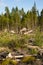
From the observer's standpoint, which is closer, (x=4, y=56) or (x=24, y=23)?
(x=4, y=56)

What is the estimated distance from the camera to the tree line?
230ft

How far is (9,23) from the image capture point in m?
71.7

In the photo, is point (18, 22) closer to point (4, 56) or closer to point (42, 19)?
point (42, 19)

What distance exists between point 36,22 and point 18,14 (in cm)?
806

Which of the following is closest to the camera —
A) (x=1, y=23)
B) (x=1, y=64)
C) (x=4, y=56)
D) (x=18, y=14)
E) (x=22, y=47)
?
(x=1, y=64)

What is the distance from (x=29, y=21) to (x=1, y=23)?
12179mm

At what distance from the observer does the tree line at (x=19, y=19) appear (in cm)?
6997

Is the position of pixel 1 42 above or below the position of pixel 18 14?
below

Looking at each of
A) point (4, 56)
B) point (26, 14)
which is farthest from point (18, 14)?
point (4, 56)

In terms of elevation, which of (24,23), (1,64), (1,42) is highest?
(24,23)

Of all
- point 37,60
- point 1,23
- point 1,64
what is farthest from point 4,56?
point 1,23

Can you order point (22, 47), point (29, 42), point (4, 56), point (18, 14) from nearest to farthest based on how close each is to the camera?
1. point (4, 56)
2. point (22, 47)
3. point (29, 42)
4. point (18, 14)

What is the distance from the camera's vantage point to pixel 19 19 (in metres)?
70.4

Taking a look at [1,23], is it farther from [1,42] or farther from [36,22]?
[1,42]
